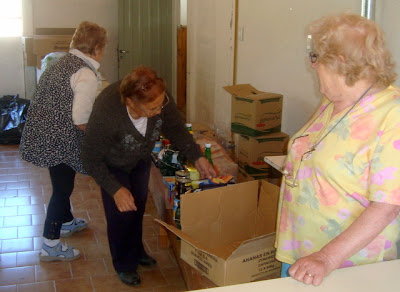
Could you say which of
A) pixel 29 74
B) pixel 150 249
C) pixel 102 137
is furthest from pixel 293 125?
pixel 29 74

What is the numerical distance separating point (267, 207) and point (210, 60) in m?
2.90

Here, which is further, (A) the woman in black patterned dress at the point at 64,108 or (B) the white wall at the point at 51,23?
(B) the white wall at the point at 51,23

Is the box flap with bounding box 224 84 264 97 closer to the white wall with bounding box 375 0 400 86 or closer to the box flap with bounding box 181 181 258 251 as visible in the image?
the box flap with bounding box 181 181 258 251

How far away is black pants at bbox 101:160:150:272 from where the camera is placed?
2.50 meters

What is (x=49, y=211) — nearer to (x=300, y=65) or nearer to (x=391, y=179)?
(x=300, y=65)

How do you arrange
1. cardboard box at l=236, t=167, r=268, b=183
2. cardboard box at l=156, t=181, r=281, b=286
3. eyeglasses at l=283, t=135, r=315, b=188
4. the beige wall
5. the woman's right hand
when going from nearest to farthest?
eyeglasses at l=283, t=135, r=315, b=188, cardboard box at l=156, t=181, r=281, b=286, the woman's right hand, the beige wall, cardboard box at l=236, t=167, r=268, b=183

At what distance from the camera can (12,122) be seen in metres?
5.80

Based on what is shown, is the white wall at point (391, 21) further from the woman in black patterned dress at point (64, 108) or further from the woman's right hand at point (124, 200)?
the woman in black patterned dress at point (64, 108)

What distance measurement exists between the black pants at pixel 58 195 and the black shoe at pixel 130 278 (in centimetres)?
52

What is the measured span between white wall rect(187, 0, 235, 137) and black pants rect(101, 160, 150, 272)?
205 cm

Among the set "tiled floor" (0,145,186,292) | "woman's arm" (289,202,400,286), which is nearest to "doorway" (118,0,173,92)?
"tiled floor" (0,145,186,292)

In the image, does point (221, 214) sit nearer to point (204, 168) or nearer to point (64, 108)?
point (204, 168)

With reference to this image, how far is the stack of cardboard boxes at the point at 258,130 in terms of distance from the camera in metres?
3.21

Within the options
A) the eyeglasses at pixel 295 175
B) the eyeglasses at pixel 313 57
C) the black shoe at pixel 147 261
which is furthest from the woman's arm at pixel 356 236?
the black shoe at pixel 147 261
